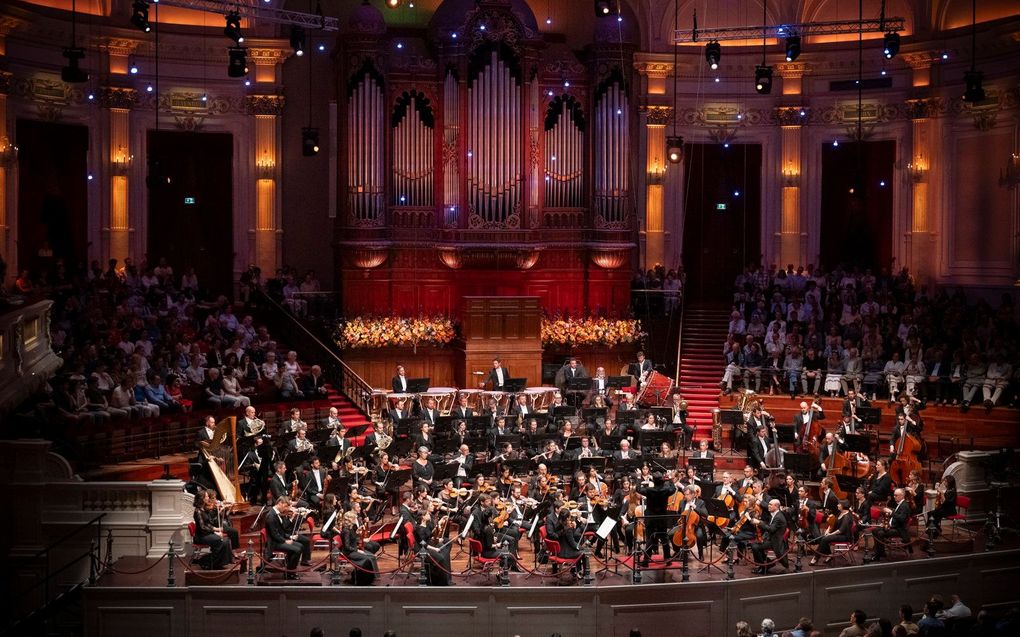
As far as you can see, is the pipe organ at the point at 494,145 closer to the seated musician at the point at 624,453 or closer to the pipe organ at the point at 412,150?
the pipe organ at the point at 412,150

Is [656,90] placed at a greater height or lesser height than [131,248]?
greater

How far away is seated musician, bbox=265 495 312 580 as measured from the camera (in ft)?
55.4

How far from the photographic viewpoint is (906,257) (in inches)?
1130

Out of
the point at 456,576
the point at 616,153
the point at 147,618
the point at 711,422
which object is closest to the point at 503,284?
the point at 616,153

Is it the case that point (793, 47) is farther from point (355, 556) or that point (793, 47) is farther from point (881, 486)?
point (355, 556)

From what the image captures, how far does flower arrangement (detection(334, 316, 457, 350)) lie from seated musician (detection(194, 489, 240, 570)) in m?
8.56

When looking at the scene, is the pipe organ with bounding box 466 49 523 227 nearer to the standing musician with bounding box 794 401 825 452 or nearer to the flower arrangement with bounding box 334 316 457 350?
the flower arrangement with bounding box 334 316 457 350

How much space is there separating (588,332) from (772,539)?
10.1 meters

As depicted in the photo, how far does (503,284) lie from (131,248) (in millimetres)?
7670

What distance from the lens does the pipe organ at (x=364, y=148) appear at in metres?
26.4

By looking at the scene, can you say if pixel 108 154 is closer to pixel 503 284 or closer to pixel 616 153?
pixel 503 284

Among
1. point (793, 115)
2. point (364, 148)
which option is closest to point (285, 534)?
point (364, 148)

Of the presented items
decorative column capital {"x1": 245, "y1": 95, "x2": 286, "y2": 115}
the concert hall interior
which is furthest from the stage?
decorative column capital {"x1": 245, "y1": 95, "x2": 286, "y2": 115}

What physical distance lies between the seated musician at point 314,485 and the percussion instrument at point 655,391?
750 cm
